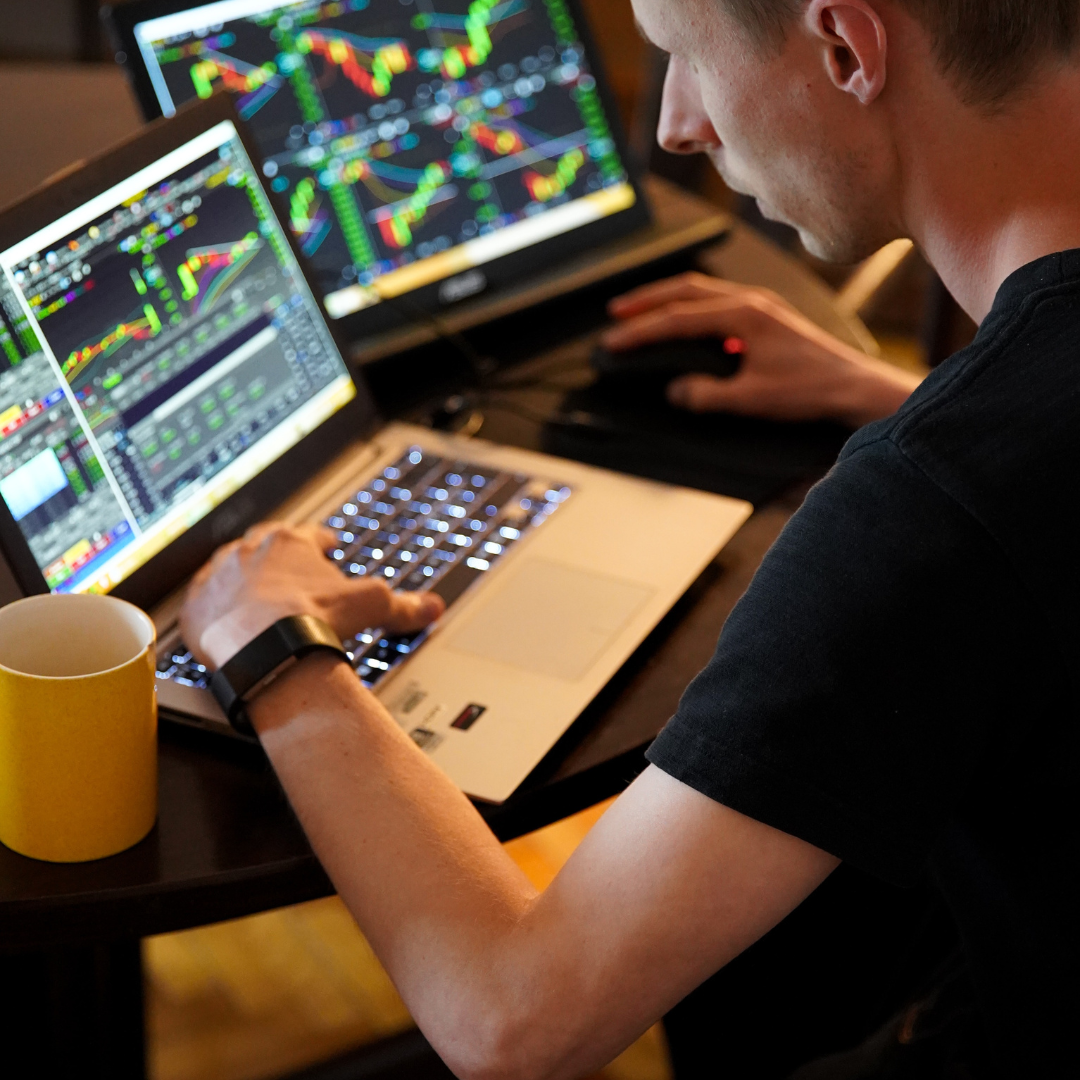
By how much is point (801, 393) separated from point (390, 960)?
0.75 metres

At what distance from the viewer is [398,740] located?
86 cm

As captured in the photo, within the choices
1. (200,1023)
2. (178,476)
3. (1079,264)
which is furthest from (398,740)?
(200,1023)

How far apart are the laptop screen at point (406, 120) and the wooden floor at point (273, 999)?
30.8 inches

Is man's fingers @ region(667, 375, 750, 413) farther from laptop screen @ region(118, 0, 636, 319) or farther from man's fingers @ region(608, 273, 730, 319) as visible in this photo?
laptop screen @ region(118, 0, 636, 319)

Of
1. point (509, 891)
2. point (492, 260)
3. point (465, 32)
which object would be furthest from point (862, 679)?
point (465, 32)

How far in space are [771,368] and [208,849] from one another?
29.8 inches

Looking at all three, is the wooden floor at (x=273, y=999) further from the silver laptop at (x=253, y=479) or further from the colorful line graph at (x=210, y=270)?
the colorful line graph at (x=210, y=270)

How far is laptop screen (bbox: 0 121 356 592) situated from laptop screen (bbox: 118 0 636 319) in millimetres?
165

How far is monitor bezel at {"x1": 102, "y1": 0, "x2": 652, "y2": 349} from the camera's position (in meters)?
1.25

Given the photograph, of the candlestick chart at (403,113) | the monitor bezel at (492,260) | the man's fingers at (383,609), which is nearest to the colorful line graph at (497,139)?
the candlestick chart at (403,113)

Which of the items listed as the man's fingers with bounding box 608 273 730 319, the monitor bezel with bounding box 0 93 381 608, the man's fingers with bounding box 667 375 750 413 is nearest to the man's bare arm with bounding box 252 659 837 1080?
the monitor bezel with bounding box 0 93 381 608

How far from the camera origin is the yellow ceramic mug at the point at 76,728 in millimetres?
757

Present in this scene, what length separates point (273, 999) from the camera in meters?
1.74

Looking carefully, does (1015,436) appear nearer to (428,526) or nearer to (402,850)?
(402,850)
